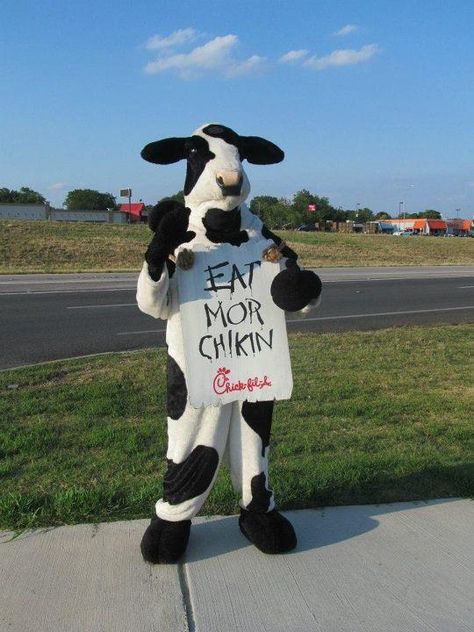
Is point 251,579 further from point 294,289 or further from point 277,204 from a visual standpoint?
point 277,204

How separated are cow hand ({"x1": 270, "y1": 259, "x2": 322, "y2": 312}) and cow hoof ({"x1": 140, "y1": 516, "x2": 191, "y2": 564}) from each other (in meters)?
1.03

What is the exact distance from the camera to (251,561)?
9.90 feet

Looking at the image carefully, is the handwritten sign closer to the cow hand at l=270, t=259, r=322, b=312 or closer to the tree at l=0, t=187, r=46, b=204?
the cow hand at l=270, t=259, r=322, b=312

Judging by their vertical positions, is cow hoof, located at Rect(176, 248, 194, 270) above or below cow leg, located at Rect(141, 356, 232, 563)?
above

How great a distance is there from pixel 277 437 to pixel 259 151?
2.16m

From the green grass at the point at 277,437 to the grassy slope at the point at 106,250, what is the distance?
1516 cm

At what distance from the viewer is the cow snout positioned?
2.84 m

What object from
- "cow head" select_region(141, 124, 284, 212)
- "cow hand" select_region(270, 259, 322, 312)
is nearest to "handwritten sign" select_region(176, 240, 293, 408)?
"cow hand" select_region(270, 259, 322, 312)

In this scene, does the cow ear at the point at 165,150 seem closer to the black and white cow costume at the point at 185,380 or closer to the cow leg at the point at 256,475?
the black and white cow costume at the point at 185,380

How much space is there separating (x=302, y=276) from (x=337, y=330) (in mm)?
7211

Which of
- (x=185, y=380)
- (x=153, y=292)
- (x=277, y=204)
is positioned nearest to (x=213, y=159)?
(x=153, y=292)

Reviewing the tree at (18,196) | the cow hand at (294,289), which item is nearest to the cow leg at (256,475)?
the cow hand at (294,289)

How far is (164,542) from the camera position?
295 cm

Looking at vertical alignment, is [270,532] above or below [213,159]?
below
